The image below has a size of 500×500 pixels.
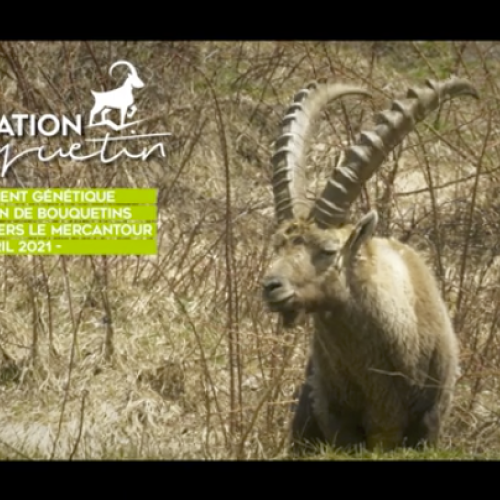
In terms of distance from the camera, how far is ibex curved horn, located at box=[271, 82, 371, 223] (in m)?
7.03

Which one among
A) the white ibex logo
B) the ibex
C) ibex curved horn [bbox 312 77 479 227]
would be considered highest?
the white ibex logo

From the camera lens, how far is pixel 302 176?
722 cm

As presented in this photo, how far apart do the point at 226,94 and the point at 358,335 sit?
6.42 metres

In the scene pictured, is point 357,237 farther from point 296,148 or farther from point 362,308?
point 296,148

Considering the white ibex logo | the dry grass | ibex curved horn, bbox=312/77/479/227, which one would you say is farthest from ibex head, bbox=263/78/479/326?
the white ibex logo

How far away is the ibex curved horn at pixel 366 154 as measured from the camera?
6754 mm

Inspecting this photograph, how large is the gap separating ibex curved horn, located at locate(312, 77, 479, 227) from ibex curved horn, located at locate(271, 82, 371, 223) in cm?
26

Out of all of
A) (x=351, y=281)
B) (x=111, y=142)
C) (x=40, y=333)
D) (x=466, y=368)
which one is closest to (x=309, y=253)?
(x=351, y=281)

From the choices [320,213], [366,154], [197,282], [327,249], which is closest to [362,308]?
[327,249]

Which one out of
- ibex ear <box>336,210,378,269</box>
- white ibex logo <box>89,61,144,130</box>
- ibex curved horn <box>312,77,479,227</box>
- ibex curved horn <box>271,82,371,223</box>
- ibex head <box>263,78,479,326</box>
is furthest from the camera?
white ibex logo <box>89,61,144,130</box>

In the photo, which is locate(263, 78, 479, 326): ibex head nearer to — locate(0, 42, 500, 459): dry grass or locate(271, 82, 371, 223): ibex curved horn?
locate(271, 82, 371, 223): ibex curved horn

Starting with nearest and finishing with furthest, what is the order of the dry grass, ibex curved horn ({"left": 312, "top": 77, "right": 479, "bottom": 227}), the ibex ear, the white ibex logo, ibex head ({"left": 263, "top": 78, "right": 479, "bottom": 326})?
ibex head ({"left": 263, "top": 78, "right": 479, "bottom": 326}), the ibex ear, ibex curved horn ({"left": 312, "top": 77, "right": 479, "bottom": 227}), the dry grass, the white ibex logo

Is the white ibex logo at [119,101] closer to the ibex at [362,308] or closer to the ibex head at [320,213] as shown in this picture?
the ibex head at [320,213]

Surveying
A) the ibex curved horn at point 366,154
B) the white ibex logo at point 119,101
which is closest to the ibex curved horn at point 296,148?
the ibex curved horn at point 366,154
